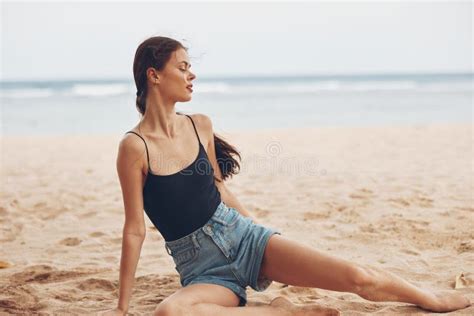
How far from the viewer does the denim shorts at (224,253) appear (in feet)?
9.21

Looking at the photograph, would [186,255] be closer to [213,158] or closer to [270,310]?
[270,310]

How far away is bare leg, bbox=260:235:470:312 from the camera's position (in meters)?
2.65

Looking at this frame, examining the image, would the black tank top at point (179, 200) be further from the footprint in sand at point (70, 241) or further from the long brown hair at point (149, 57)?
the footprint in sand at point (70, 241)

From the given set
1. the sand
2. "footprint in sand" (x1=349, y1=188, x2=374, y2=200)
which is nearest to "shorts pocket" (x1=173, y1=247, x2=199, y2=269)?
the sand

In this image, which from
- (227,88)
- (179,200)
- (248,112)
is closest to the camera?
(179,200)

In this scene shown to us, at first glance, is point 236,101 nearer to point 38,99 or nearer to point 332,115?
point 332,115

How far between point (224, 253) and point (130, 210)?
0.49 meters

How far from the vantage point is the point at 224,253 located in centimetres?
282

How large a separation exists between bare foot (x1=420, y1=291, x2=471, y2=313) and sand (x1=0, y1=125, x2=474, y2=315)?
5 cm

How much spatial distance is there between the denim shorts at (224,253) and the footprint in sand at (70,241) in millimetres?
1835

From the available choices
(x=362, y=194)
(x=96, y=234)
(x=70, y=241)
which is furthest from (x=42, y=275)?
(x=362, y=194)

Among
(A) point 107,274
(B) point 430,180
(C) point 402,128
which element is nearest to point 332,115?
(C) point 402,128

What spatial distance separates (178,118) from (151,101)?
0.19 metres

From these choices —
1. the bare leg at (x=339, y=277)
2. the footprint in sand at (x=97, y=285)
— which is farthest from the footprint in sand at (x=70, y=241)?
the bare leg at (x=339, y=277)
